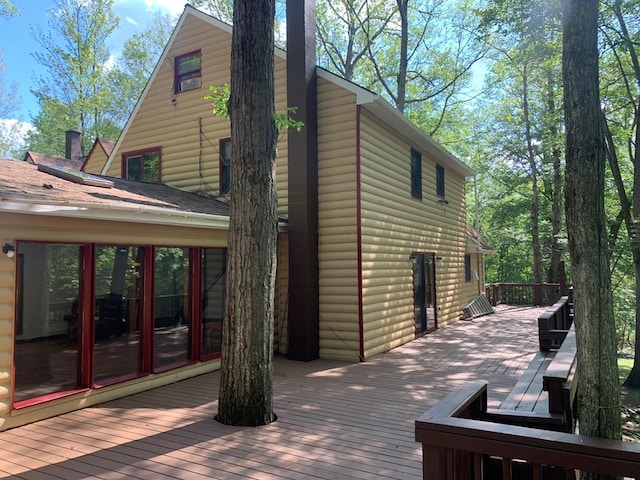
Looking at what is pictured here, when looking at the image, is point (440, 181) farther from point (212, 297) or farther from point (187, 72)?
point (212, 297)

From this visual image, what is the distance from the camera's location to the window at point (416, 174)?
11023 millimetres

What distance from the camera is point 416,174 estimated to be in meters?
11.3

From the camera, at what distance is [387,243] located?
9367 mm

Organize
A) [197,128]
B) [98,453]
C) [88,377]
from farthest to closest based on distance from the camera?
Result: [197,128], [88,377], [98,453]

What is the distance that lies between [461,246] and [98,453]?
Result: 42.7 feet

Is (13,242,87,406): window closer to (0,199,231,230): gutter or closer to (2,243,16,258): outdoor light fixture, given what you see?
(2,243,16,258): outdoor light fixture

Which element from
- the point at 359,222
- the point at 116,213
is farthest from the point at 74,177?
the point at 359,222

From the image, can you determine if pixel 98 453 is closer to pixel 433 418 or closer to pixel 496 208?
pixel 433 418

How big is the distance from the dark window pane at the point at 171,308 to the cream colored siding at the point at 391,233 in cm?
320

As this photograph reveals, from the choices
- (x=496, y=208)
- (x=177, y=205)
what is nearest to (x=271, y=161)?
(x=177, y=205)

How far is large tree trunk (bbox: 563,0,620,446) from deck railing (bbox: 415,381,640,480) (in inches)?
21.8

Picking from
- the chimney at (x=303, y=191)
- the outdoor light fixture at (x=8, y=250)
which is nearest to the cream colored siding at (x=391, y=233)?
the chimney at (x=303, y=191)

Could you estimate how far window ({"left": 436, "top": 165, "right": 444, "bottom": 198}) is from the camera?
42.8ft

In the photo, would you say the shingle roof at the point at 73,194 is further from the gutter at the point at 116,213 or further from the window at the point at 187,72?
the window at the point at 187,72
